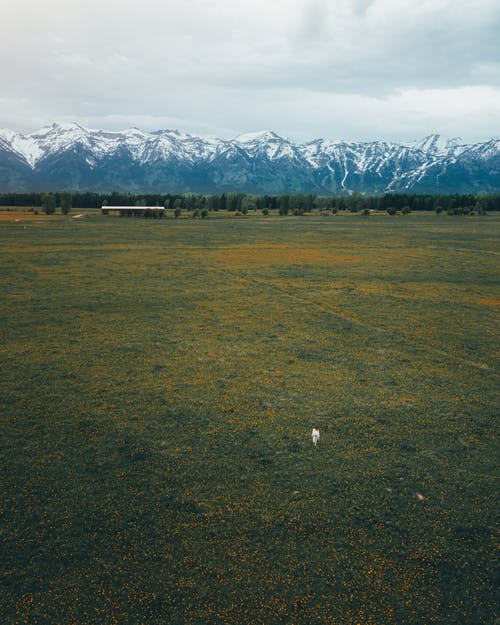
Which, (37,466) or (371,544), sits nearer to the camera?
(371,544)

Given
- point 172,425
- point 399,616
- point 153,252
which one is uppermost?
point 153,252

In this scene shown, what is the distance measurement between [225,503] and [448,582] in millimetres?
4497

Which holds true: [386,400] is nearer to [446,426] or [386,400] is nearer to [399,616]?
[446,426]

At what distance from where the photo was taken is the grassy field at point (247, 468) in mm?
7156

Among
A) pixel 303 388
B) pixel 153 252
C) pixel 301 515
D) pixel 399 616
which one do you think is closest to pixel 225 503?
pixel 301 515

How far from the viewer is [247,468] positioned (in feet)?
33.5

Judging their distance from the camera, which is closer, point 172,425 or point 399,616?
point 399,616

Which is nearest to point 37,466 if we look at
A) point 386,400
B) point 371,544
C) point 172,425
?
point 172,425

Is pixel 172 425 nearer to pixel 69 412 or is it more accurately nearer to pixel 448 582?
pixel 69 412

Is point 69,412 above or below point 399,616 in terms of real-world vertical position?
above

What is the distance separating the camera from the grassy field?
7156mm

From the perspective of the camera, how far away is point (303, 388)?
14430 millimetres

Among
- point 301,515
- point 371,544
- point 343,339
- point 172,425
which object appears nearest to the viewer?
point 371,544

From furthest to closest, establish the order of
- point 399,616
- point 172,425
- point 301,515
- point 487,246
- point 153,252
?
point 487,246 → point 153,252 → point 172,425 → point 301,515 → point 399,616
